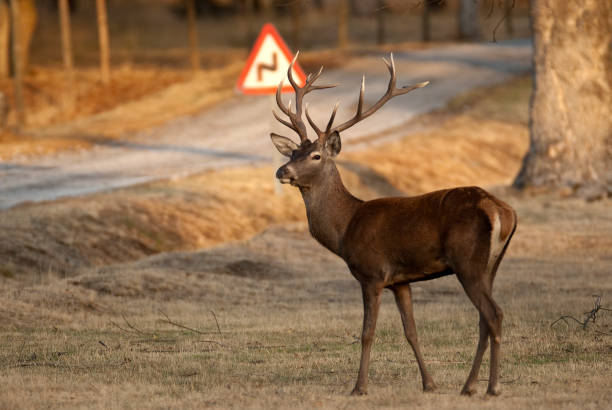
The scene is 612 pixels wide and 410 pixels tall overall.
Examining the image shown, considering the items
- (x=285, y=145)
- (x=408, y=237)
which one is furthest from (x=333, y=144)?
(x=408, y=237)

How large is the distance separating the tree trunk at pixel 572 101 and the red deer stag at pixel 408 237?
13023mm

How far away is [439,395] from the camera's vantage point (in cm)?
841

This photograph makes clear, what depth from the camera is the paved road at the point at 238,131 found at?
20.4m

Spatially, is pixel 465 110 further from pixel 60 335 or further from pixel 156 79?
pixel 60 335

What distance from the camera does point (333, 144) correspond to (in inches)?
372

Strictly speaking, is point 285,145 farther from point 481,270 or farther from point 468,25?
A: point 468,25

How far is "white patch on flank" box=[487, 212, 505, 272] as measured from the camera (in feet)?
26.9

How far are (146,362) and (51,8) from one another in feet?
226

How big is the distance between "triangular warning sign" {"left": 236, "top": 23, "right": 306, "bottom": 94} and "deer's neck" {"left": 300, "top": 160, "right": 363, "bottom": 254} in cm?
929

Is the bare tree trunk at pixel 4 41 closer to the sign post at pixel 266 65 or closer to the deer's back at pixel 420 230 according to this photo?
the sign post at pixel 266 65

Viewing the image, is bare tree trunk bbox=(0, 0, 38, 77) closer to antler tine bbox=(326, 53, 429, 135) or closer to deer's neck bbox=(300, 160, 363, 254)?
antler tine bbox=(326, 53, 429, 135)

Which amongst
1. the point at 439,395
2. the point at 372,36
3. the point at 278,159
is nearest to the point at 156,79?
the point at 278,159

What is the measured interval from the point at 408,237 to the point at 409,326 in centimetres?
75

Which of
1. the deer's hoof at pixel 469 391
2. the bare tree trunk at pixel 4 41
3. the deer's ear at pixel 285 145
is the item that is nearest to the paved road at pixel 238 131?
the deer's ear at pixel 285 145
